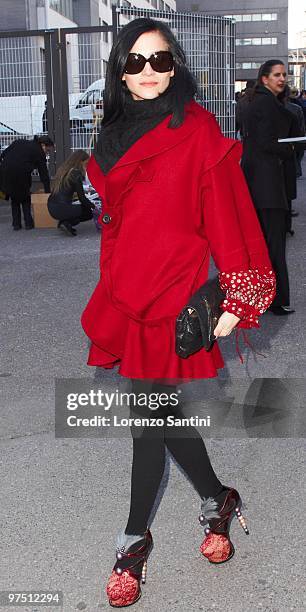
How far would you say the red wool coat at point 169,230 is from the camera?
252 centimetres

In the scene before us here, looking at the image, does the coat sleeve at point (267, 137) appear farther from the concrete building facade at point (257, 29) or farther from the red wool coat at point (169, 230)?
the concrete building facade at point (257, 29)

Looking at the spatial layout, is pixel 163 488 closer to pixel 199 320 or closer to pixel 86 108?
pixel 199 320

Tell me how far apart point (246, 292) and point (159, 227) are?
1.07 ft

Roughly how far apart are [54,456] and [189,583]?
1.31 meters

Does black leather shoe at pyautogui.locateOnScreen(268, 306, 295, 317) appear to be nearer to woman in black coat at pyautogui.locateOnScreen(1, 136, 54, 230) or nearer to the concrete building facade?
woman in black coat at pyautogui.locateOnScreen(1, 136, 54, 230)

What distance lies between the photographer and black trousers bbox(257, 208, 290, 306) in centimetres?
635

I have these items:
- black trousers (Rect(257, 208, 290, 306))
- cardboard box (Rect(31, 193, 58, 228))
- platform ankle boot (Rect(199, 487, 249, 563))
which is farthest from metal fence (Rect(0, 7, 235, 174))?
platform ankle boot (Rect(199, 487, 249, 563))

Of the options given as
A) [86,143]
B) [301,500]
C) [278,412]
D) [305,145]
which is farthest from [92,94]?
[301,500]

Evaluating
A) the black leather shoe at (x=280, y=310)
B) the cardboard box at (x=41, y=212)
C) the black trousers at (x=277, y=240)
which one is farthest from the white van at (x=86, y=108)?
the black leather shoe at (x=280, y=310)

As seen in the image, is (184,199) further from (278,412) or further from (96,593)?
(278,412)

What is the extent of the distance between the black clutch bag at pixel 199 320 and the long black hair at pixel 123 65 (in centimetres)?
52

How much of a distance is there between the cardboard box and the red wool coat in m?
9.60

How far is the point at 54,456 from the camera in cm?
403

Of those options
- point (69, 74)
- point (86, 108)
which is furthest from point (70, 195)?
point (69, 74)
